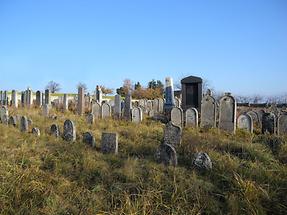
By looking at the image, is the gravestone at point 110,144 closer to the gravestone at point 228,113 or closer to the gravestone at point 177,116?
the gravestone at point 177,116

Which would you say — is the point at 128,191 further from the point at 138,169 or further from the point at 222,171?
the point at 222,171

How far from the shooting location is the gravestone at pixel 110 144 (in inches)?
316

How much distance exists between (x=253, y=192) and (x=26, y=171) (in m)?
3.98

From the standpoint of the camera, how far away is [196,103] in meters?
16.5

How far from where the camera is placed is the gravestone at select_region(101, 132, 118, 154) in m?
8.03

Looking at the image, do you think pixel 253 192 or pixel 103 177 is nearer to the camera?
pixel 253 192

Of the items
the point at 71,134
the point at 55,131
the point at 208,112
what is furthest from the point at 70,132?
the point at 208,112

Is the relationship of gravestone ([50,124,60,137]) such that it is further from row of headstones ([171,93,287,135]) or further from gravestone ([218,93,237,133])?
gravestone ([218,93,237,133])

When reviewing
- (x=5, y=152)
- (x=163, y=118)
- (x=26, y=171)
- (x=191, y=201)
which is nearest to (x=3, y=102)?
(x=163, y=118)

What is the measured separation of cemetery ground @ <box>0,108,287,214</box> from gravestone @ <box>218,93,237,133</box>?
149 inches

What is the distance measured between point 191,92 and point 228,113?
4419mm

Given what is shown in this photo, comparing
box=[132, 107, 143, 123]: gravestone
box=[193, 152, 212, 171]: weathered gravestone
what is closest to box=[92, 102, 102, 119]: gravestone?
box=[132, 107, 143, 123]: gravestone

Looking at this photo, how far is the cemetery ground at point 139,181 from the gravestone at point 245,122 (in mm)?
3862

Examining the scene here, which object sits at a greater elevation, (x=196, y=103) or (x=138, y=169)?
(x=196, y=103)
